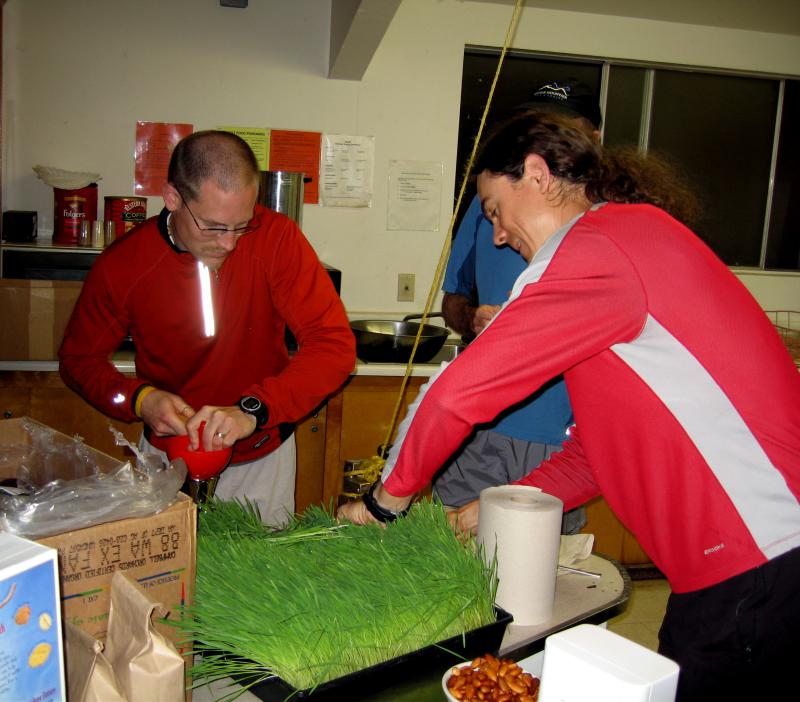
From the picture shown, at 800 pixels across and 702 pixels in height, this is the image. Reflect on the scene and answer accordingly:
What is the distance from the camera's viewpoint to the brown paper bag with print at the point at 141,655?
83 centimetres

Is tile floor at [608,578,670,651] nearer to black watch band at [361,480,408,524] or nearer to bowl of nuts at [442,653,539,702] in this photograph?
black watch band at [361,480,408,524]

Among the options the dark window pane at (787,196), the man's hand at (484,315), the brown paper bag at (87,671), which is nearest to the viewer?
the brown paper bag at (87,671)

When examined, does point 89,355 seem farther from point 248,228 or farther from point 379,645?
point 379,645

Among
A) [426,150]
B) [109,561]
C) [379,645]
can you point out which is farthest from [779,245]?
[109,561]

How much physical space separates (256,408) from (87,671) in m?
1.01

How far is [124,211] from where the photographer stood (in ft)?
10.2

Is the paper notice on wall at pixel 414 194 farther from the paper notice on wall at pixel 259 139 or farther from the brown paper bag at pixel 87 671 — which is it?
the brown paper bag at pixel 87 671

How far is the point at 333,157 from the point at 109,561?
274 centimetres

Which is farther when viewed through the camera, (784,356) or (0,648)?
(784,356)

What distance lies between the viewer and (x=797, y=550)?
1072 millimetres

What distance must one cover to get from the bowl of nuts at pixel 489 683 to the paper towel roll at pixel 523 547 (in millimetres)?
246

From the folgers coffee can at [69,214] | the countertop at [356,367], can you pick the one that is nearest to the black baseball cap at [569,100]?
the countertop at [356,367]

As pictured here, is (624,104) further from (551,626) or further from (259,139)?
(551,626)

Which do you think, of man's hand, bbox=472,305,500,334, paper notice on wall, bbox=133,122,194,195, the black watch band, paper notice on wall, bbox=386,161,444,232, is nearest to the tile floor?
man's hand, bbox=472,305,500,334
